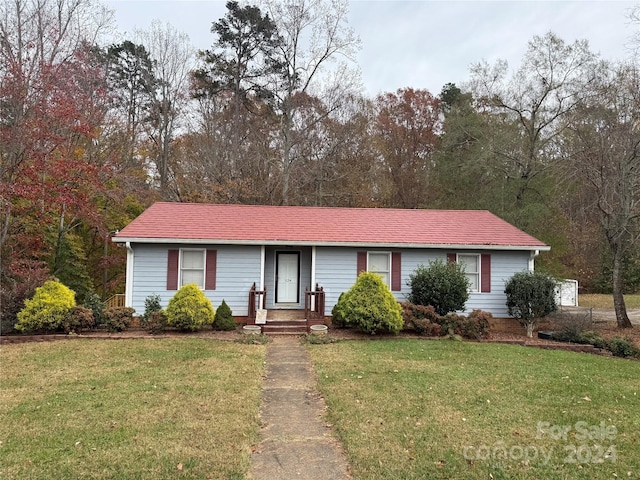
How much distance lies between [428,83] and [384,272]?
2174 centimetres

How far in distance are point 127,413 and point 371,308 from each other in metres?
6.69

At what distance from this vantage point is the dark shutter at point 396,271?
13.2 m

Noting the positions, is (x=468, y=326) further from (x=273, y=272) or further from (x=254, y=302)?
(x=273, y=272)

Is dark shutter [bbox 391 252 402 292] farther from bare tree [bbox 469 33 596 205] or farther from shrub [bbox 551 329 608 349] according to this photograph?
bare tree [bbox 469 33 596 205]

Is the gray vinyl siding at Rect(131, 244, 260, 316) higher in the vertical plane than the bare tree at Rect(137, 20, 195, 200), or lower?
lower

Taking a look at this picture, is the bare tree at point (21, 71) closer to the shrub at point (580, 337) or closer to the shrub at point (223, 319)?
the shrub at point (223, 319)

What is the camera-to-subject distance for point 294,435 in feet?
Result: 15.6

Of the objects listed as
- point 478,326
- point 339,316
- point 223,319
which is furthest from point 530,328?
point 223,319

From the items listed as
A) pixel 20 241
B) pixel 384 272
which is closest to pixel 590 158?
pixel 384 272

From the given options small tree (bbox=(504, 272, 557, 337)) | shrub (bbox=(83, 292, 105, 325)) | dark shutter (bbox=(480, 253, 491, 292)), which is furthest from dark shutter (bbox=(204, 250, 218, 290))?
small tree (bbox=(504, 272, 557, 337))

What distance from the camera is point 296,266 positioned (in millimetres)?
13969

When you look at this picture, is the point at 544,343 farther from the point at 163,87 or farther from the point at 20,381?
the point at 163,87

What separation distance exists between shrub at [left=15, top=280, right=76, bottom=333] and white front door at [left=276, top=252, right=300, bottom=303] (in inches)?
242

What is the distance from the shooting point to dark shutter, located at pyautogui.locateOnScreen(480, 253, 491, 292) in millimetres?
13258
